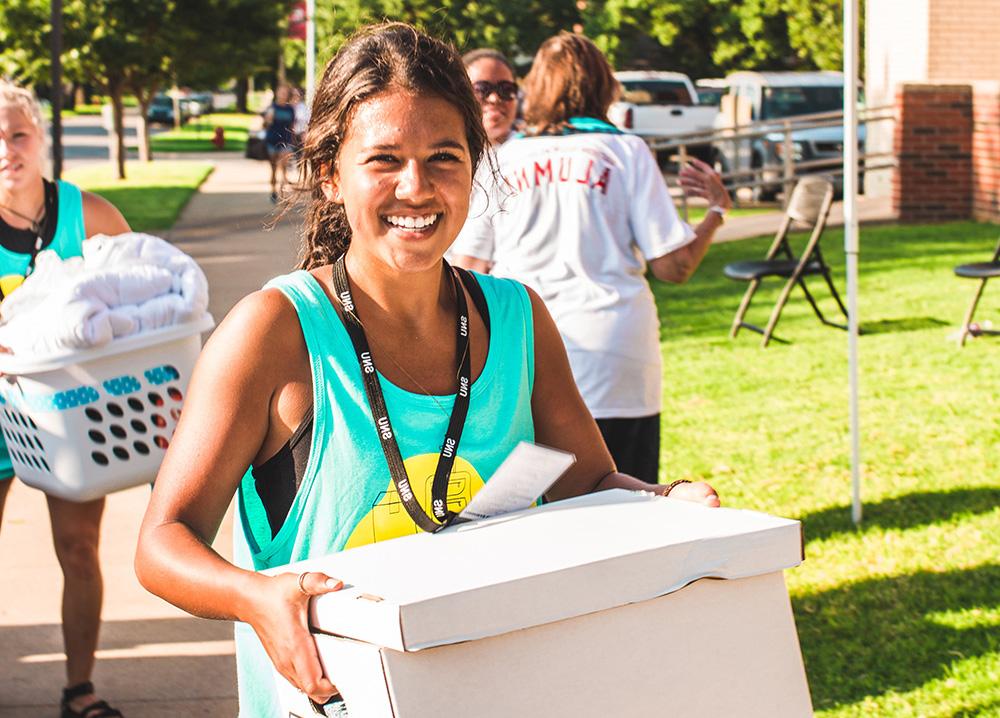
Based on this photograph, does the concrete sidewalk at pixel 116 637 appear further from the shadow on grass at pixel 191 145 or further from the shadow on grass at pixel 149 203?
the shadow on grass at pixel 191 145

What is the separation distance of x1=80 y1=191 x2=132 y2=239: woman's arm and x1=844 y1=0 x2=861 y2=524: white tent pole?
274 cm

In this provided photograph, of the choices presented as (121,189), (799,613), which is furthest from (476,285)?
(121,189)

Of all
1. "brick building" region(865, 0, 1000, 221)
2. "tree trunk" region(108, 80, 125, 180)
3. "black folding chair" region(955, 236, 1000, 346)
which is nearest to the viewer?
"black folding chair" region(955, 236, 1000, 346)

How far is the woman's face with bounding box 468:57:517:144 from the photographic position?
5.25 meters

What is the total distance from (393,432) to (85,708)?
285 cm

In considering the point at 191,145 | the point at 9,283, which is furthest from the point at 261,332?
the point at 191,145

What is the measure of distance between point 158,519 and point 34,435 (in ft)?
7.06

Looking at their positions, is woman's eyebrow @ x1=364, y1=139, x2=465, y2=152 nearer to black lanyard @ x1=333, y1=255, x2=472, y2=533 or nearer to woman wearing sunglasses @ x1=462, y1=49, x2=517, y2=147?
black lanyard @ x1=333, y1=255, x2=472, y2=533

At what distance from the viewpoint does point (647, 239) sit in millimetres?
4406

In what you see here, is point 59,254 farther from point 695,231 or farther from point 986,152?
point 986,152

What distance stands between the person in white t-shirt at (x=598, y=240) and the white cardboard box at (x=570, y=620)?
2.53m

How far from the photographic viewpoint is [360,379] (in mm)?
1961

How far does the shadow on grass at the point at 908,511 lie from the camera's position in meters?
6.01

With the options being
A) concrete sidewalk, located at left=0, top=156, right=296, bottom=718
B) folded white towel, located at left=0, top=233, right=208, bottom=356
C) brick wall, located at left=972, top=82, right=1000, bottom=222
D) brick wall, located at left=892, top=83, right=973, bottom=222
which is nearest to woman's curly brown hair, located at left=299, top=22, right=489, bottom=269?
concrete sidewalk, located at left=0, top=156, right=296, bottom=718
